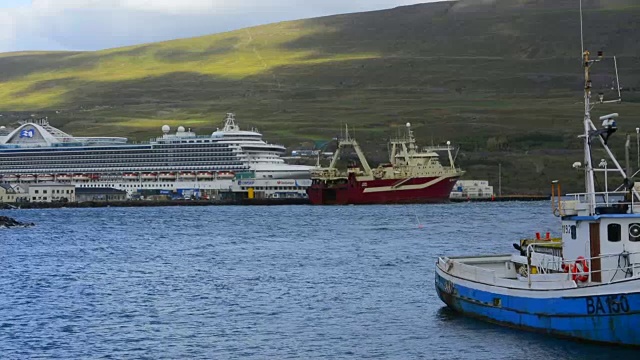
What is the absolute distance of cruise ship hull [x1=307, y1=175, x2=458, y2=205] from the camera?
132 metres

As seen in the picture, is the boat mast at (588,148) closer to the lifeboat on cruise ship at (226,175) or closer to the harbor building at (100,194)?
the harbor building at (100,194)

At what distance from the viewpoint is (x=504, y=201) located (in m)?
142

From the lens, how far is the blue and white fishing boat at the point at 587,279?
91.3ft

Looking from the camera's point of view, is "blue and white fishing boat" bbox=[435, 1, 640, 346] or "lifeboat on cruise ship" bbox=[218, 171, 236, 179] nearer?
"blue and white fishing boat" bbox=[435, 1, 640, 346]

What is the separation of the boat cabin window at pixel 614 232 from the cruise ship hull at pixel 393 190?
336 ft

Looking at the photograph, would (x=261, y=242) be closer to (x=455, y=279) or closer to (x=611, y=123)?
(x=455, y=279)

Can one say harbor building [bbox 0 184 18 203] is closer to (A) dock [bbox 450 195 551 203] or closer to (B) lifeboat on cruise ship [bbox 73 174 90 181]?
(B) lifeboat on cruise ship [bbox 73 174 90 181]

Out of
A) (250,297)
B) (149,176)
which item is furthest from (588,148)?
(149,176)

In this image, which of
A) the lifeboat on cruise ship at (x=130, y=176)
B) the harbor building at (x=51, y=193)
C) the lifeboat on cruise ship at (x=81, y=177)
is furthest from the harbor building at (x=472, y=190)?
the lifeboat on cruise ship at (x=81, y=177)

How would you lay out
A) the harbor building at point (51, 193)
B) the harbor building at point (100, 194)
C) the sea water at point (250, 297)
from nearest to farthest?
1. the sea water at point (250, 297)
2. the harbor building at point (51, 193)
3. the harbor building at point (100, 194)


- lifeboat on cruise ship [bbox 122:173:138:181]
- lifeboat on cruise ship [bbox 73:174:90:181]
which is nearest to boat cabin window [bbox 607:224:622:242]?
lifeboat on cruise ship [bbox 122:173:138:181]

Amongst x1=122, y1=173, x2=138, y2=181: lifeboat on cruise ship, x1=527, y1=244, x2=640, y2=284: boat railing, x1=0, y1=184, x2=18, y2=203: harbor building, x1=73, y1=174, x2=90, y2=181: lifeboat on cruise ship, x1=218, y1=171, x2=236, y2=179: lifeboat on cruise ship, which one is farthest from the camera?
x1=73, y1=174, x2=90, y2=181: lifeboat on cruise ship

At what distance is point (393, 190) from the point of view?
13238 cm

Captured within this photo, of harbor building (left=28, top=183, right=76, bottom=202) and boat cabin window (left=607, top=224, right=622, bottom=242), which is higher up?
harbor building (left=28, top=183, right=76, bottom=202)
